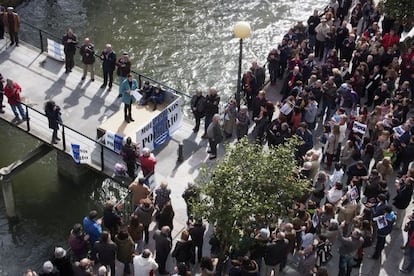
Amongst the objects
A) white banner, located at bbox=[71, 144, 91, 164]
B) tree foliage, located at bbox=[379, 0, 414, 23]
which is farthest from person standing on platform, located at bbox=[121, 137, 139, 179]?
tree foliage, located at bbox=[379, 0, 414, 23]

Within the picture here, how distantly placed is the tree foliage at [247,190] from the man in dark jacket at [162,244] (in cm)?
128

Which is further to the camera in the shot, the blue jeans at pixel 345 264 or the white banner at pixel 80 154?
the white banner at pixel 80 154

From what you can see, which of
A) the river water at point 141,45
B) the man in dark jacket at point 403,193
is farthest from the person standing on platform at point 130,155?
the man in dark jacket at point 403,193

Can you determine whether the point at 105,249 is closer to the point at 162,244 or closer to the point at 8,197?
the point at 162,244

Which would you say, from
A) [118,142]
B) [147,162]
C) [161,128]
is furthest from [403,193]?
[118,142]

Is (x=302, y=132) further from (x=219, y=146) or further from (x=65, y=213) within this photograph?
(x=65, y=213)

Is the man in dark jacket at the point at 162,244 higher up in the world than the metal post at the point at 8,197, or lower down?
higher up

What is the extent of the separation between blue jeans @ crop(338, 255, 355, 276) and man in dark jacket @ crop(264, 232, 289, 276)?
1.39m

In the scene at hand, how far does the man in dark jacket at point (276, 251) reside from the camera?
16281 millimetres

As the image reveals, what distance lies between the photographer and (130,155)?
774 inches

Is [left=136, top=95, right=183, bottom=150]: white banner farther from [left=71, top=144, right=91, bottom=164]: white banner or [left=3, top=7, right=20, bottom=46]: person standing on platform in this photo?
[left=3, top=7, right=20, bottom=46]: person standing on platform

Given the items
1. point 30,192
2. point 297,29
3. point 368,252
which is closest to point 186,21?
point 297,29

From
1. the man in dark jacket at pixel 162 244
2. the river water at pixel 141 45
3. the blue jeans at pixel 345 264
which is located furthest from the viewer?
the river water at pixel 141 45

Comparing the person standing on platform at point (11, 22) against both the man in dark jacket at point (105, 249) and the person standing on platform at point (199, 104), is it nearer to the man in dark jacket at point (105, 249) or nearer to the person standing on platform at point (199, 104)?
the person standing on platform at point (199, 104)
